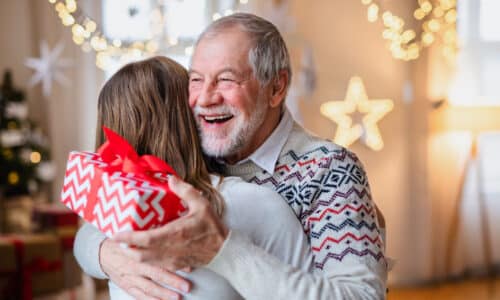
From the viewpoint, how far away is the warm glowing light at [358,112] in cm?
535

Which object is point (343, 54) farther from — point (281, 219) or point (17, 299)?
point (281, 219)

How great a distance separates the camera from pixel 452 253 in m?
5.78

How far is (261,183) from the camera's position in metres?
1.76

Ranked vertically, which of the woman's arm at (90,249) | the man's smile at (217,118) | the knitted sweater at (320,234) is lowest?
the woman's arm at (90,249)

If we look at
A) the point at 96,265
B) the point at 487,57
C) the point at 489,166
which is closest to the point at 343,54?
the point at 487,57

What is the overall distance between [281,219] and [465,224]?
15.4 feet

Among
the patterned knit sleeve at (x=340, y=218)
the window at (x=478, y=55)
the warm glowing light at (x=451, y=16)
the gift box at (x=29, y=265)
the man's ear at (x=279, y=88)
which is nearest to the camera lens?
the patterned knit sleeve at (x=340, y=218)

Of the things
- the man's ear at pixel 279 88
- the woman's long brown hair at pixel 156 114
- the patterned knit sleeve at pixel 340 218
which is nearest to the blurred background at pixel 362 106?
the man's ear at pixel 279 88

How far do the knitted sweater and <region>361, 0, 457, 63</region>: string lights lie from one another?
3.74 m

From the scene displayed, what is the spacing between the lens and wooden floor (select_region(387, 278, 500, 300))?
5242mm

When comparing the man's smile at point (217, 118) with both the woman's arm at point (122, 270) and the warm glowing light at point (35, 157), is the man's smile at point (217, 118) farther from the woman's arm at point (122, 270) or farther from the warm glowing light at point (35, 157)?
the warm glowing light at point (35, 157)

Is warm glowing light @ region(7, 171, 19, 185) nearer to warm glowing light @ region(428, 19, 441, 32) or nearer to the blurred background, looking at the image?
the blurred background

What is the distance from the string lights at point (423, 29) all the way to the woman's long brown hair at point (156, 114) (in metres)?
3.89

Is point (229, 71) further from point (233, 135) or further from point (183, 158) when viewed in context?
point (183, 158)
